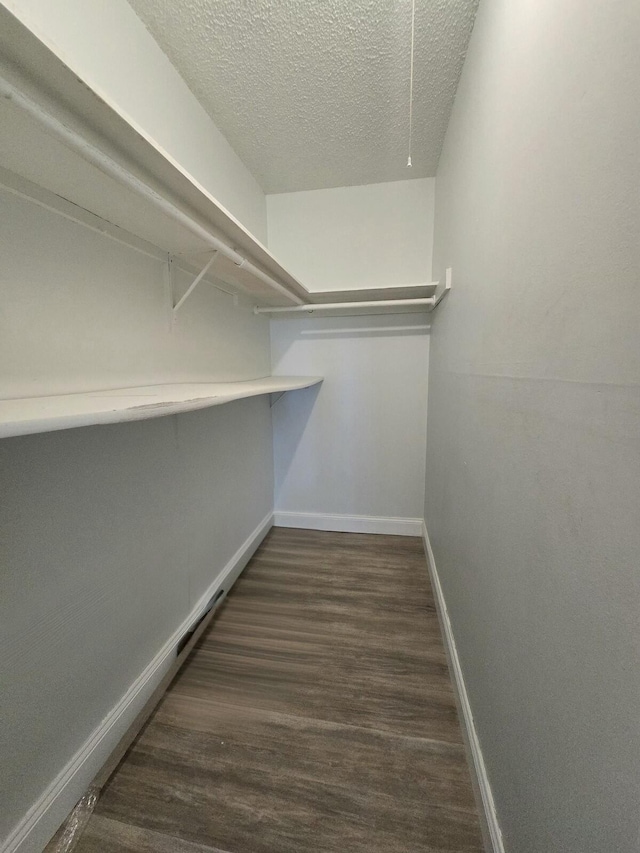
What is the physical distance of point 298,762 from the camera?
3.15 feet

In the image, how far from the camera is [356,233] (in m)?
2.04

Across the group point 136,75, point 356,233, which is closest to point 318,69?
point 136,75

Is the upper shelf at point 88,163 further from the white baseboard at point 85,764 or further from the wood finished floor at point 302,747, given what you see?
the wood finished floor at point 302,747

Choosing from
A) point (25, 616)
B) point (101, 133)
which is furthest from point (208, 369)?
point (25, 616)

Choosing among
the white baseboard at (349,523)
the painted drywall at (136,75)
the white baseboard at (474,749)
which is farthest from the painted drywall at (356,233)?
the white baseboard at (474,749)

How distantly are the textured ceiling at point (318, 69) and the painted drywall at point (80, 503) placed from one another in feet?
2.69

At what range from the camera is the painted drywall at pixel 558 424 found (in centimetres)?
39

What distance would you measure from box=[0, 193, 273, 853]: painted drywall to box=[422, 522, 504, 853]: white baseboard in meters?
1.10

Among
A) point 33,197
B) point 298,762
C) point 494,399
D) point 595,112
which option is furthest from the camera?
point 298,762

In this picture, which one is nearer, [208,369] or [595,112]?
[595,112]

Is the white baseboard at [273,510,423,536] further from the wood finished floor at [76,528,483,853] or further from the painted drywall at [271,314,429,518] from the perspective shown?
the wood finished floor at [76,528,483,853]

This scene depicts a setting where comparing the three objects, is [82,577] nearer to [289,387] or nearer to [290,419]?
[289,387]

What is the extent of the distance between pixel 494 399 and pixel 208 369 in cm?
123

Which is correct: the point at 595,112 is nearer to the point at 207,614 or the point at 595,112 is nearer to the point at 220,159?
the point at 220,159
